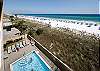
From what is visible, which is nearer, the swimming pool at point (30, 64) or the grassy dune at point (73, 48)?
the grassy dune at point (73, 48)

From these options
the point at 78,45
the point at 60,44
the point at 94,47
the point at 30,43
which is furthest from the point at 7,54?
→ the point at 94,47

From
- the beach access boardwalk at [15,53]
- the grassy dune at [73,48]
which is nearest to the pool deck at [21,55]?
the beach access boardwalk at [15,53]

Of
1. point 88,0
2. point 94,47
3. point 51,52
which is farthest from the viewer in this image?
point 88,0

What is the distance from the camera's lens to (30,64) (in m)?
3.46

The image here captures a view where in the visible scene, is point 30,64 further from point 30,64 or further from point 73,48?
point 73,48

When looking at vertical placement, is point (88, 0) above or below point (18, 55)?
above

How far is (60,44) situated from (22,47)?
0.83 m

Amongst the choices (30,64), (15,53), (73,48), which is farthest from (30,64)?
(73,48)

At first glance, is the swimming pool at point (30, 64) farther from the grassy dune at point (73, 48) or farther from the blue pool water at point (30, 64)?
the grassy dune at point (73, 48)

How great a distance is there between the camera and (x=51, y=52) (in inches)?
136

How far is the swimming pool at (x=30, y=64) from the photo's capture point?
11.3 feet

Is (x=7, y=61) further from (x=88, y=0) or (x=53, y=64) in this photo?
(x=88, y=0)

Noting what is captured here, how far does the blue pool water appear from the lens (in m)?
3.44

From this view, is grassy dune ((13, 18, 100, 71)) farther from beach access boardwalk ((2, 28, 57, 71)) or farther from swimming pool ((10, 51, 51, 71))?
swimming pool ((10, 51, 51, 71))
